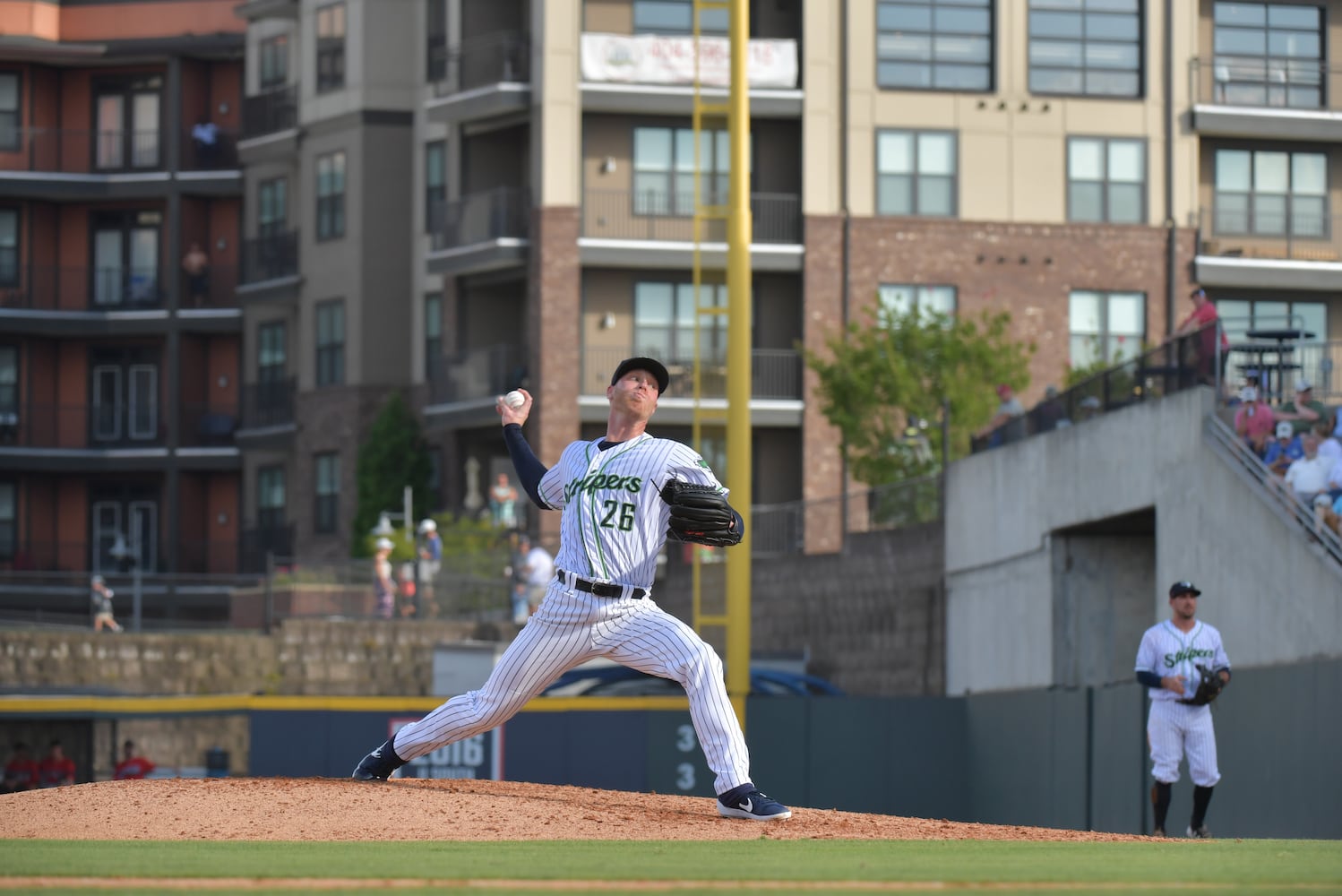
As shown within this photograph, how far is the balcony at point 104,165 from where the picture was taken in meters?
58.2

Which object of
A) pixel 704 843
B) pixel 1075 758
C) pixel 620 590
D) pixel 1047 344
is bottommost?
pixel 1075 758

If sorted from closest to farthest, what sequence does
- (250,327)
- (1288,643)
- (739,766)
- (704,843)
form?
(704,843) < (739,766) < (1288,643) < (250,327)

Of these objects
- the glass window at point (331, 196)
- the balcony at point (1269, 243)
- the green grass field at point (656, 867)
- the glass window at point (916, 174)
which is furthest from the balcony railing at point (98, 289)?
the green grass field at point (656, 867)

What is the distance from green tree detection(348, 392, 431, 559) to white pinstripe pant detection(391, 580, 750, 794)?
38.4 meters

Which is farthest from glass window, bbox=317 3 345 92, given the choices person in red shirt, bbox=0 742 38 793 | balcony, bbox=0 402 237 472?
person in red shirt, bbox=0 742 38 793

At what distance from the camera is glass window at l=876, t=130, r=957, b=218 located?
1873 inches

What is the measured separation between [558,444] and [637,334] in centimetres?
320

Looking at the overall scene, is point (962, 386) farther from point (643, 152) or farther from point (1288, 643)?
point (1288, 643)

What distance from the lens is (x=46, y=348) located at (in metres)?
59.7

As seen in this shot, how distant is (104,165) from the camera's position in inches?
2341

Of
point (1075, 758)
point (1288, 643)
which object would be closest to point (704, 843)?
point (1288, 643)

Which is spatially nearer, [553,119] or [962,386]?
[962,386]

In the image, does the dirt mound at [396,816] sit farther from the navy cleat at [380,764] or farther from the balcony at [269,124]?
the balcony at [269,124]

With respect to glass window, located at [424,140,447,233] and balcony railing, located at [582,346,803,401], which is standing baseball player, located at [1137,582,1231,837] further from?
glass window, located at [424,140,447,233]
